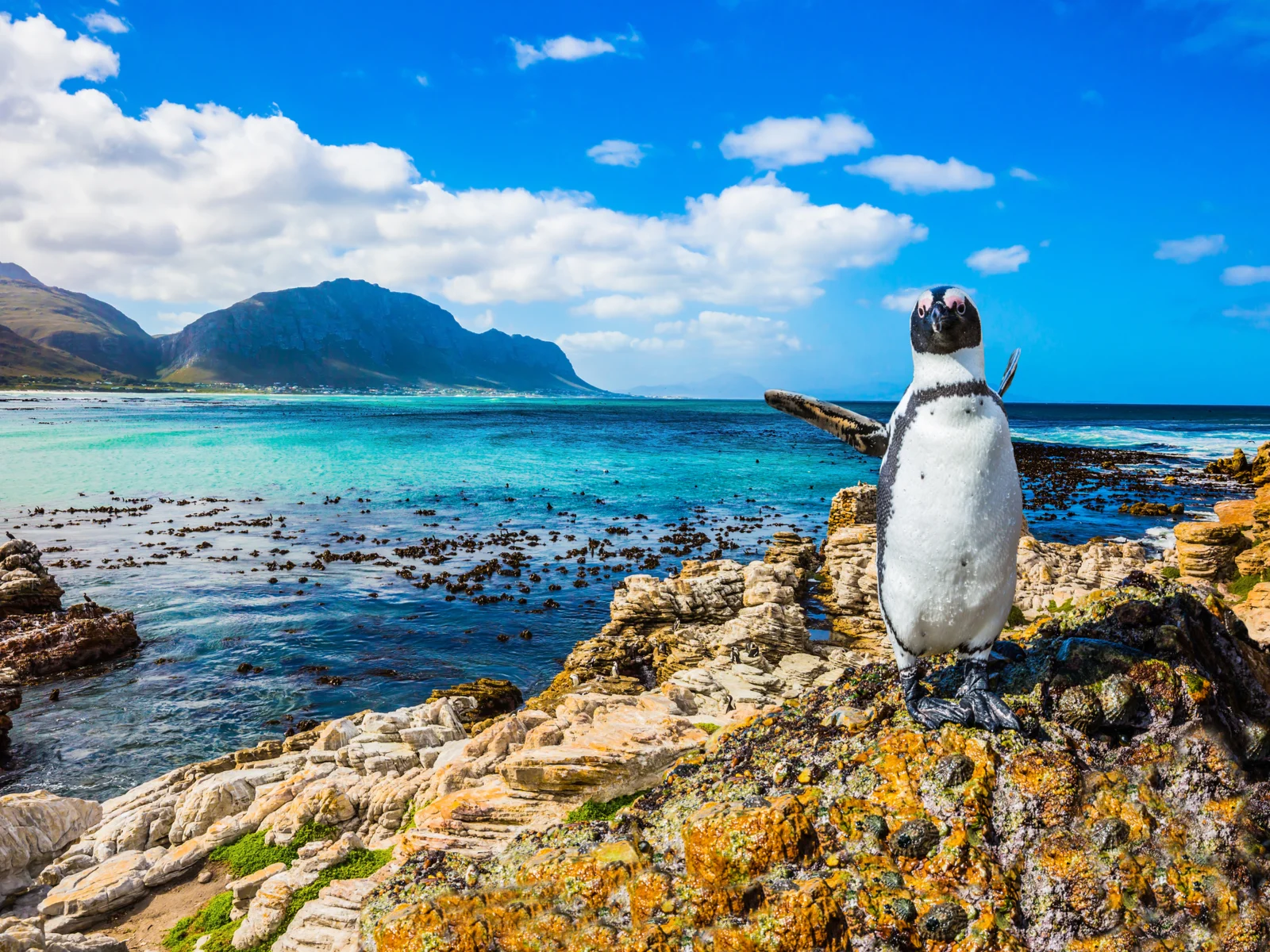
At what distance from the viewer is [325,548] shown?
95.3 feet

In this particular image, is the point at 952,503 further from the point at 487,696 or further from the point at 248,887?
the point at 487,696

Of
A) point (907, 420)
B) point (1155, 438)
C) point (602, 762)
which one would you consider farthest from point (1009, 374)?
point (1155, 438)

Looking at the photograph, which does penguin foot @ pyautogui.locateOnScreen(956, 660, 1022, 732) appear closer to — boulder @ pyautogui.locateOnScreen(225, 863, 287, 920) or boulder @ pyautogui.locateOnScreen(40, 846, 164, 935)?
boulder @ pyautogui.locateOnScreen(225, 863, 287, 920)

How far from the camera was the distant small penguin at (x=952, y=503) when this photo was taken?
14.4ft

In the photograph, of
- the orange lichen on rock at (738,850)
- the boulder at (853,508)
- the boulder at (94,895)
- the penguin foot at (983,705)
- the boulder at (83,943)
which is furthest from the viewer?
the boulder at (853,508)

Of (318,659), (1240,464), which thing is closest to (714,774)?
(318,659)

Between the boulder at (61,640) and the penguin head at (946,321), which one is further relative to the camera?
the boulder at (61,640)

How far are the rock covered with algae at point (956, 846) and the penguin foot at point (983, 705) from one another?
0.24ft

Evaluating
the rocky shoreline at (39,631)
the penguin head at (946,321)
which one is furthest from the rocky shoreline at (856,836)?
the rocky shoreline at (39,631)

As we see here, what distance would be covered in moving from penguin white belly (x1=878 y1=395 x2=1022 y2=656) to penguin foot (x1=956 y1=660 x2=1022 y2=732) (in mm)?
308

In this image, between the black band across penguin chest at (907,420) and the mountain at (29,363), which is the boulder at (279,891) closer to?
the black band across penguin chest at (907,420)

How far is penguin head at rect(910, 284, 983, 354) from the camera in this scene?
4.28 metres

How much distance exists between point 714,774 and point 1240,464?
6391 cm

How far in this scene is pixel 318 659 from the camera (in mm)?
17828
